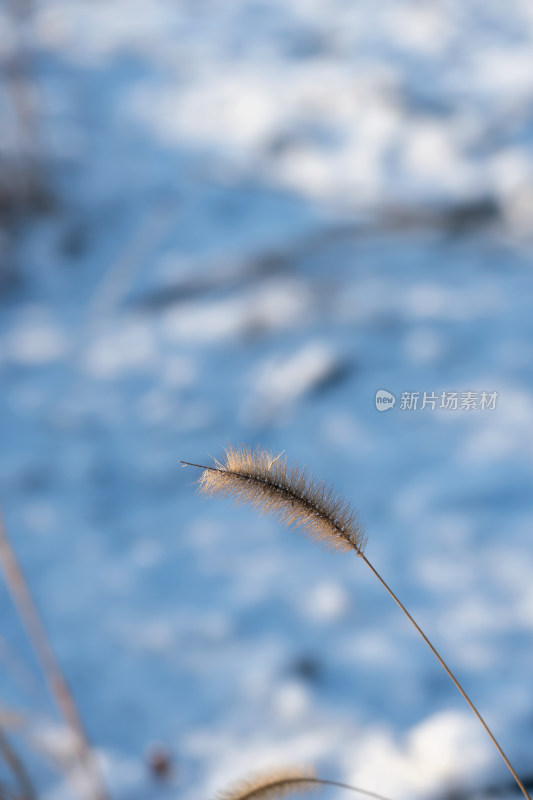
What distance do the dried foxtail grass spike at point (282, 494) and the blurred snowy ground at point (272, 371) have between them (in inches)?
23.5

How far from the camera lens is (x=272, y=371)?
187cm

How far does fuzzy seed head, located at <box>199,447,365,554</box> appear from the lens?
0.60 m

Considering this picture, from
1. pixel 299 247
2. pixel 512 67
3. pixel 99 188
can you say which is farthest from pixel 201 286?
pixel 512 67

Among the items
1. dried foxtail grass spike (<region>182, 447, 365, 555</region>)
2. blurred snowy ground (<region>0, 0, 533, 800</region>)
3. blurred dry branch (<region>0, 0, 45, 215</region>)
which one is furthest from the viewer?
blurred dry branch (<region>0, 0, 45, 215</region>)

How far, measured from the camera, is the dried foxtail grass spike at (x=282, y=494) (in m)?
0.60

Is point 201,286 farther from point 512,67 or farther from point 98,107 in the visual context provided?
point 512,67

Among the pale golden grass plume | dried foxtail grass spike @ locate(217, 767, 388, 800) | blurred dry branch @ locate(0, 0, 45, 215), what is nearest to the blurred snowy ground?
blurred dry branch @ locate(0, 0, 45, 215)

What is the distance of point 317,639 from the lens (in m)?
1.28

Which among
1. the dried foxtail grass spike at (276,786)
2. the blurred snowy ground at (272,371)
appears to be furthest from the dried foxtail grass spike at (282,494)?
the blurred snowy ground at (272,371)

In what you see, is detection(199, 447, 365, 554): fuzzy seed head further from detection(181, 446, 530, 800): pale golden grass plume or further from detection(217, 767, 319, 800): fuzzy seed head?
→ detection(217, 767, 319, 800): fuzzy seed head

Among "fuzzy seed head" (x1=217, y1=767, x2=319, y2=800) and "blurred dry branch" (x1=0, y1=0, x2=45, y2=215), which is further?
"blurred dry branch" (x1=0, y1=0, x2=45, y2=215)

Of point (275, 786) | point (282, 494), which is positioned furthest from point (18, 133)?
point (275, 786)

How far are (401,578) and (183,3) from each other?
7.65 feet

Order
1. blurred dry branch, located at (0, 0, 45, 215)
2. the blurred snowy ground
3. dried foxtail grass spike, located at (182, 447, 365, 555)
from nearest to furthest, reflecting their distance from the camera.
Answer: dried foxtail grass spike, located at (182, 447, 365, 555)
the blurred snowy ground
blurred dry branch, located at (0, 0, 45, 215)
